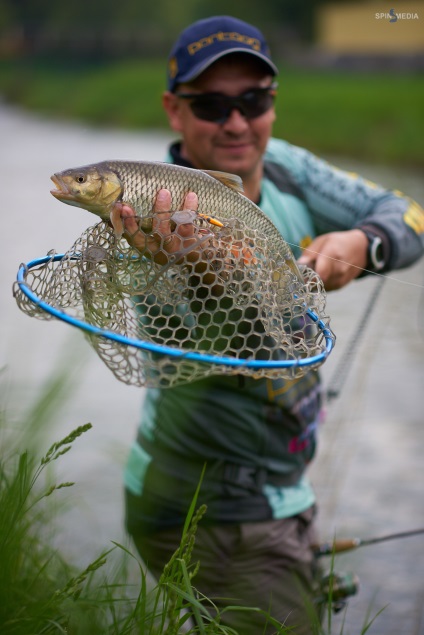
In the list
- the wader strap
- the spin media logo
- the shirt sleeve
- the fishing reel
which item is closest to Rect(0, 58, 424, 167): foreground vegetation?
the spin media logo

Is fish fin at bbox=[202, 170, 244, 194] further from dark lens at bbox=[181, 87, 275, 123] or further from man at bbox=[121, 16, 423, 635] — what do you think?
dark lens at bbox=[181, 87, 275, 123]

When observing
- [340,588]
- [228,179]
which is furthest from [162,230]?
[340,588]

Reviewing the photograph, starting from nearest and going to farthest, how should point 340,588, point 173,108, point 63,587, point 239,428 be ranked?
point 63,587
point 239,428
point 340,588
point 173,108

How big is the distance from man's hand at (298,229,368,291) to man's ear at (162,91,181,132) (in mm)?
603

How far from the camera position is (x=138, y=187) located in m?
1.79

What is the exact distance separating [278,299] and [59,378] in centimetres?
51

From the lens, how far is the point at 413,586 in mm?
3758

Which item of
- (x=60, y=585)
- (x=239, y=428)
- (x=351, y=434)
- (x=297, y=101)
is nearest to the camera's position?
(x=60, y=585)

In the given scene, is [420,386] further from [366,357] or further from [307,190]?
[307,190]

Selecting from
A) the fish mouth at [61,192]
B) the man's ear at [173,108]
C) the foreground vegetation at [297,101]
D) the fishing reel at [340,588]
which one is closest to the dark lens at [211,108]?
the man's ear at [173,108]

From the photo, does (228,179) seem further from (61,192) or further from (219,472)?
(219,472)

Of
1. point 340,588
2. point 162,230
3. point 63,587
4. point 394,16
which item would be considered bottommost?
point 340,588

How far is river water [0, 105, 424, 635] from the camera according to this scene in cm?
365

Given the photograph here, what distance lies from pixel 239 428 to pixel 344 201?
0.71 meters
